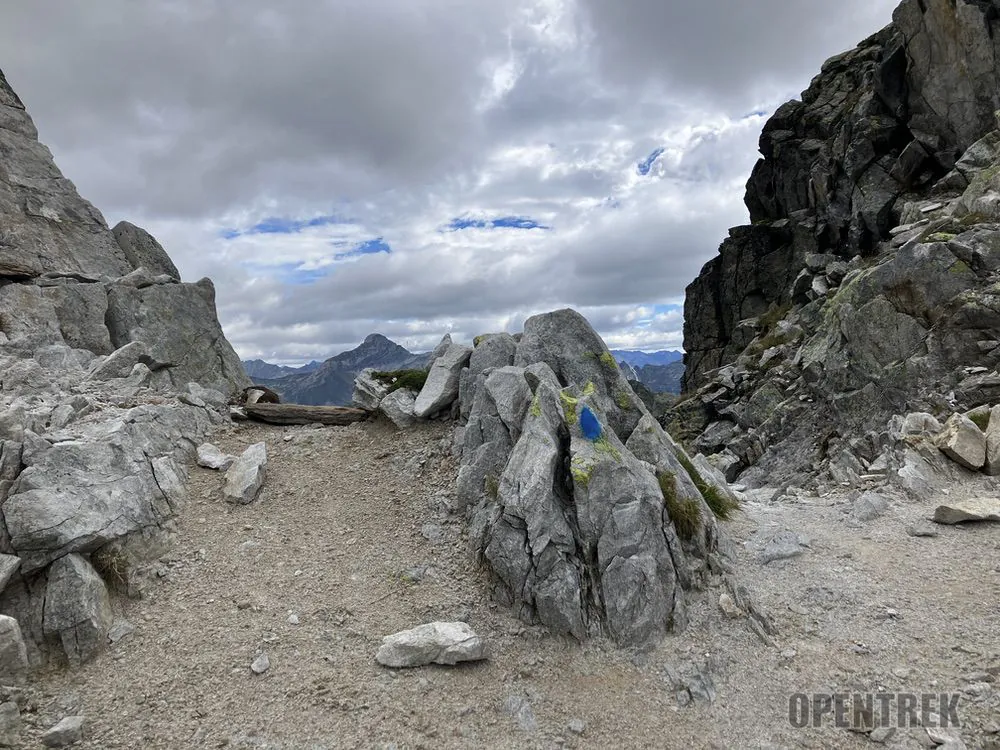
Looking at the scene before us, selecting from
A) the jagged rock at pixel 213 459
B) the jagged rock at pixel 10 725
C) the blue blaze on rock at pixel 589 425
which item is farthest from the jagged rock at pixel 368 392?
the jagged rock at pixel 10 725

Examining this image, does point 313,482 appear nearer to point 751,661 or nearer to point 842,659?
point 751,661

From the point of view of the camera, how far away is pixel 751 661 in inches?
395

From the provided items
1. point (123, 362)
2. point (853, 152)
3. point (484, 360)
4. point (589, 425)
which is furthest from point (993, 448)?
point (853, 152)

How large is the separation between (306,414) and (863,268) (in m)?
35.8

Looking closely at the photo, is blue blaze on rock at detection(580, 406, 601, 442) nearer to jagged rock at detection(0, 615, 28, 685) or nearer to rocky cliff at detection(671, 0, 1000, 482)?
jagged rock at detection(0, 615, 28, 685)

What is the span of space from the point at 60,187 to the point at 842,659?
35462mm

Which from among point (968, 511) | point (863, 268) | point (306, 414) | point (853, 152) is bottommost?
point (968, 511)

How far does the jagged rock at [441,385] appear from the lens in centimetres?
1758

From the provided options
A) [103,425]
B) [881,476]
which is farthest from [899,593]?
[103,425]

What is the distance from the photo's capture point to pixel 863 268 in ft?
113

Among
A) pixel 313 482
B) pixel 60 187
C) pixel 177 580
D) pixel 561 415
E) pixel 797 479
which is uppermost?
pixel 60 187

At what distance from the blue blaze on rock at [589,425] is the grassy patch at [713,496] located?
4824mm

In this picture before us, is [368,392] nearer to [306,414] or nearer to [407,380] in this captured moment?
[407,380]

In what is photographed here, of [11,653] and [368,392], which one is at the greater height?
[368,392]
